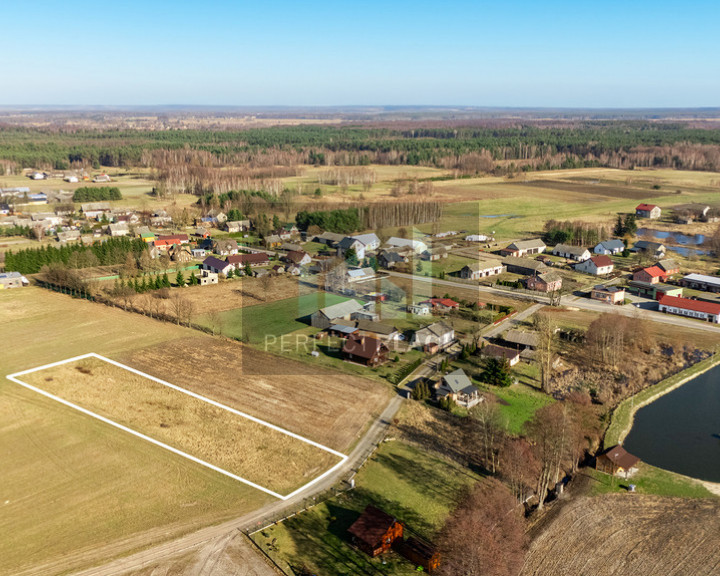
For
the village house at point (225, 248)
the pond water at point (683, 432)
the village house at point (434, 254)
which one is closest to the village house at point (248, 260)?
the village house at point (225, 248)

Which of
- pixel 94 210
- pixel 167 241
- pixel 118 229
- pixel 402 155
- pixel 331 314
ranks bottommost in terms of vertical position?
pixel 331 314

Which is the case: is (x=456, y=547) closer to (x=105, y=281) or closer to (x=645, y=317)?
(x=645, y=317)

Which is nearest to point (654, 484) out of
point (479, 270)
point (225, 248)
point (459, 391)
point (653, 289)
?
point (459, 391)

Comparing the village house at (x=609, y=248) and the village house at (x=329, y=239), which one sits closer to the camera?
the village house at (x=609, y=248)

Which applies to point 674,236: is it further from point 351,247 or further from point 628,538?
point 628,538

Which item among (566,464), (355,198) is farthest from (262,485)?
(355,198)

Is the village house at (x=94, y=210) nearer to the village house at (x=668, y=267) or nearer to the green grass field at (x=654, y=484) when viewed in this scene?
the village house at (x=668, y=267)
